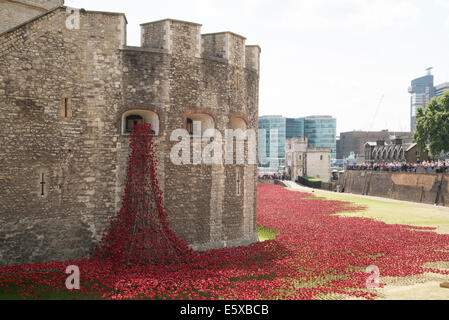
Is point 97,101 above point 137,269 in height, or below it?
above

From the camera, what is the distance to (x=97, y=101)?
1338cm

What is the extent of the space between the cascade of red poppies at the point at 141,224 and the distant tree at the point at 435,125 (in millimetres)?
40237

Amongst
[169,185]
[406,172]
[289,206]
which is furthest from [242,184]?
[406,172]

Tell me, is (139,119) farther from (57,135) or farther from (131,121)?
(57,135)

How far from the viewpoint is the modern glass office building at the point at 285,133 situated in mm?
151375

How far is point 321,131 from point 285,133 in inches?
548

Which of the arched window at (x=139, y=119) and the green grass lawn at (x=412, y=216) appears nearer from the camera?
the arched window at (x=139, y=119)

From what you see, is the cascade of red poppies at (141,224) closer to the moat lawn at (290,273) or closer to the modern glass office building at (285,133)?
the moat lawn at (290,273)

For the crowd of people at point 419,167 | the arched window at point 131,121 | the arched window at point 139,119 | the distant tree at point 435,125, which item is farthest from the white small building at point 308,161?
the arched window at point 131,121

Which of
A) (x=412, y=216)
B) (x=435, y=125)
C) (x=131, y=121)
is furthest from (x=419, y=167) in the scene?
(x=131, y=121)
